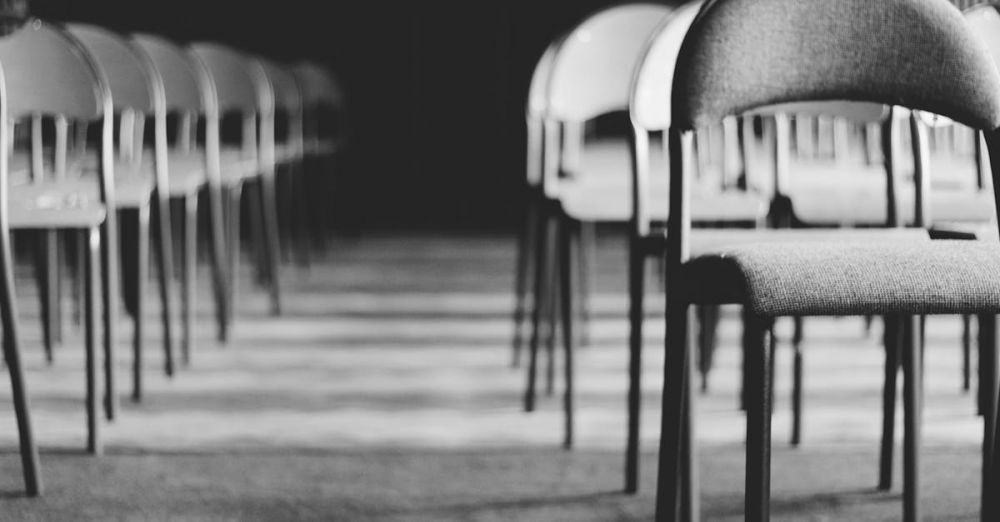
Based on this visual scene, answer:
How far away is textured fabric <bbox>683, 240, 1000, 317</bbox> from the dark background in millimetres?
4961

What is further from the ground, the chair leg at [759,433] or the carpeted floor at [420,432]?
the chair leg at [759,433]

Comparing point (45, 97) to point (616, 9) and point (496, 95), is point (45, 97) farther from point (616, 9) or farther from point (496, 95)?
point (496, 95)

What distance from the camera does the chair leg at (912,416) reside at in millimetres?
1634

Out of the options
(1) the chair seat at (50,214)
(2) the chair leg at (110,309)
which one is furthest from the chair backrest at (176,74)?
(2) the chair leg at (110,309)

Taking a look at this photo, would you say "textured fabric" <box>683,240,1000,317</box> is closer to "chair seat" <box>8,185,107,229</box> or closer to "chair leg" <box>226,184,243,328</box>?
"chair seat" <box>8,185,107,229</box>

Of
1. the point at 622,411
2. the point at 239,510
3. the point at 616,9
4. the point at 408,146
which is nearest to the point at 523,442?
the point at 622,411

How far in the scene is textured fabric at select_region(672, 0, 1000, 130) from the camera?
1412mm

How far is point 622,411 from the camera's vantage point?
2.34 meters

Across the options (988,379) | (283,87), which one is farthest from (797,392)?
(283,87)

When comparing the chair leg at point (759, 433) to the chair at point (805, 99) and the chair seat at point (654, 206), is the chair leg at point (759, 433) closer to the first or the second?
the chair at point (805, 99)

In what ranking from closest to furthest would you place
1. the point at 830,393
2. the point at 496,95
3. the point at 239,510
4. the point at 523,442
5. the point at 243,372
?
the point at 239,510
the point at 523,442
the point at 830,393
the point at 243,372
the point at 496,95

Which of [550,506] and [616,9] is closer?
[550,506]

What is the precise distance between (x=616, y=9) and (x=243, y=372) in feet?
3.92

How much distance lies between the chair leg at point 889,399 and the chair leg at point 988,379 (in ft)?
0.83
